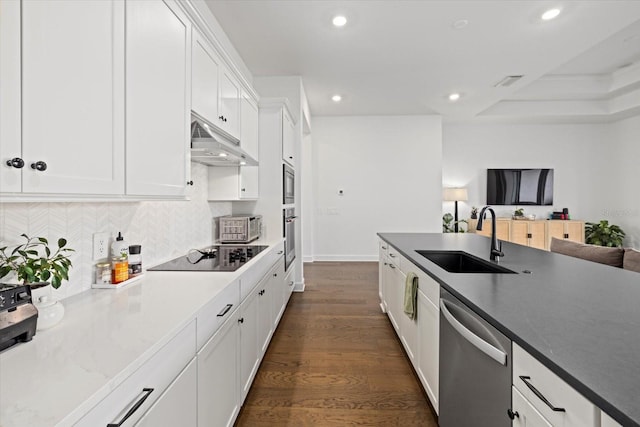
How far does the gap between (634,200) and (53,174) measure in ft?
27.8

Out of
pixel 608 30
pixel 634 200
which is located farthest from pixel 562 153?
pixel 608 30

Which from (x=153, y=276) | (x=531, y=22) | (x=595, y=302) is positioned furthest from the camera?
(x=531, y=22)

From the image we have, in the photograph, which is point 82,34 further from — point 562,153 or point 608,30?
point 562,153

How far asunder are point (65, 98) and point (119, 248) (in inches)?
32.9

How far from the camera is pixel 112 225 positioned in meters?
1.52

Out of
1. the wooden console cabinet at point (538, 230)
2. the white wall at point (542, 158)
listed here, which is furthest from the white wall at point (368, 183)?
the wooden console cabinet at point (538, 230)

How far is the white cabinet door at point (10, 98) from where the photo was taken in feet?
2.33

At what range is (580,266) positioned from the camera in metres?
1.72

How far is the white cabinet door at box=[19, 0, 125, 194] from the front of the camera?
2.57 feet

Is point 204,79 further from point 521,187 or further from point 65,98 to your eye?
point 521,187

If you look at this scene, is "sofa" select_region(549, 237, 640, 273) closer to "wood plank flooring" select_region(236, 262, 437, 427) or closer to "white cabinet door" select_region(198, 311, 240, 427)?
"wood plank flooring" select_region(236, 262, 437, 427)

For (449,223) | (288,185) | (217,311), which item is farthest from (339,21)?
(449,223)

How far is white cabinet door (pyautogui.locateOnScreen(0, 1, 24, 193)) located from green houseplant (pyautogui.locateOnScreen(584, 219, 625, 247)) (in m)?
8.09

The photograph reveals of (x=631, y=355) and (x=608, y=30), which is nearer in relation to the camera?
(x=631, y=355)
